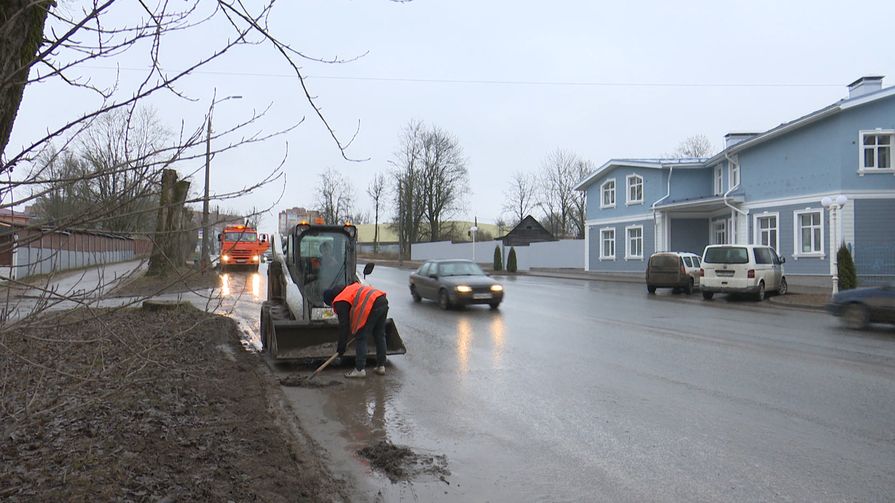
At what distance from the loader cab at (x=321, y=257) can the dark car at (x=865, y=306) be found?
1045cm

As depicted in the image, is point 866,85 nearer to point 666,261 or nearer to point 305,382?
point 666,261

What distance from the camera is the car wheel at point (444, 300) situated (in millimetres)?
17234

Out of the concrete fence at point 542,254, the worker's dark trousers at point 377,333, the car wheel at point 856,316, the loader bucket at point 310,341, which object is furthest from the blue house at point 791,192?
the worker's dark trousers at point 377,333

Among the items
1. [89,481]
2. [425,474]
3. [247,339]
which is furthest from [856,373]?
[247,339]

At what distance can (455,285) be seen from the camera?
17.0 m

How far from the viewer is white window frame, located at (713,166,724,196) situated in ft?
108

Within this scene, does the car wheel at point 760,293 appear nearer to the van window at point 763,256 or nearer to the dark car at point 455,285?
the van window at point 763,256

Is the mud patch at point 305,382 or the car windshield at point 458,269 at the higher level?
the car windshield at point 458,269

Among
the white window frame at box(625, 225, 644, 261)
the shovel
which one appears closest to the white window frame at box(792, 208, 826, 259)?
the white window frame at box(625, 225, 644, 261)

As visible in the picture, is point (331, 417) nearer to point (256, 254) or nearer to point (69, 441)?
point (69, 441)

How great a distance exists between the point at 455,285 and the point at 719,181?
2200 cm

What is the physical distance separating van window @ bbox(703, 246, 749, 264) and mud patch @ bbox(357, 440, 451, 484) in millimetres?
17576

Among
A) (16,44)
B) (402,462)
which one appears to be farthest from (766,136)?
(16,44)

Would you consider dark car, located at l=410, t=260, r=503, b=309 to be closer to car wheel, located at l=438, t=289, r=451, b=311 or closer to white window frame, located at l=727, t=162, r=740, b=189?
car wheel, located at l=438, t=289, r=451, b=311
